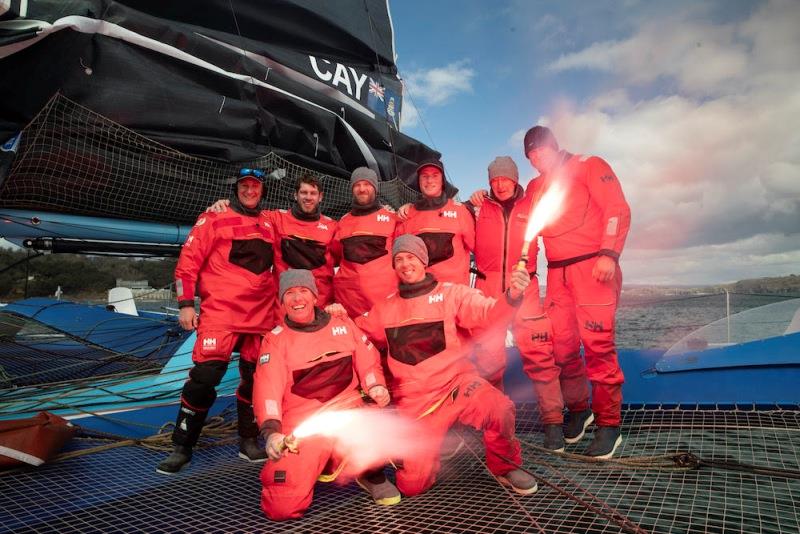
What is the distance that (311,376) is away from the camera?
108 inches

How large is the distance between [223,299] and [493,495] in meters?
2.07

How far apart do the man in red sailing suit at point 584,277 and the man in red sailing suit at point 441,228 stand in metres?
0.59

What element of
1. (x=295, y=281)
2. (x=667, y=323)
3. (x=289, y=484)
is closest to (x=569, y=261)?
(x=295, y=281)

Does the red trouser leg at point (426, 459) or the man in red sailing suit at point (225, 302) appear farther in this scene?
the man in red sailing suit at point (225, 302)

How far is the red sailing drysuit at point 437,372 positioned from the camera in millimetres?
2570

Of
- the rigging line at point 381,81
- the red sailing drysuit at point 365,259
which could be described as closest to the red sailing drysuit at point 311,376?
the red sailing drysuit at point 365,259

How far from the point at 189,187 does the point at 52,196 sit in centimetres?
104

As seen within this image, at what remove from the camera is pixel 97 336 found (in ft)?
23.2

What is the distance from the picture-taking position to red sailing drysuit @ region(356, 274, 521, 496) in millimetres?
2570

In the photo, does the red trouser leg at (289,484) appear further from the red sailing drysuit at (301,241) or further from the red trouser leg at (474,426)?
the red sailing drysuit at (301,241)

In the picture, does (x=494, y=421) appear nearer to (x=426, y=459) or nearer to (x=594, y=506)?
(x=426, y=459)

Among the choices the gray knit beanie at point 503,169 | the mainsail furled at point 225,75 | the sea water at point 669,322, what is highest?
the mainsail furled at point 225,75

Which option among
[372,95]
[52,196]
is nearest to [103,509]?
[52,196]

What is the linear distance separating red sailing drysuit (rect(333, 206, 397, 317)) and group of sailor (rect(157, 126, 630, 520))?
11mm
